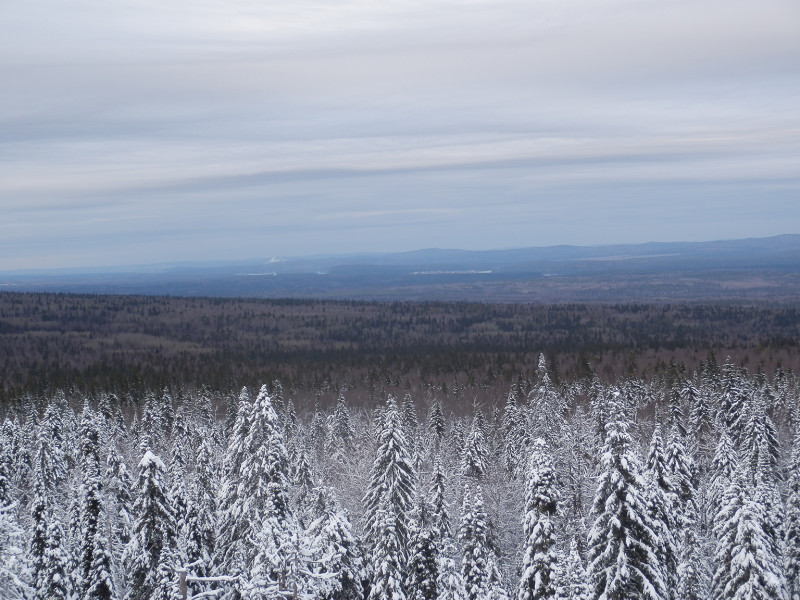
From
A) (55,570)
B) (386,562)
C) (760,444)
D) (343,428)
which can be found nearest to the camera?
(55,570)

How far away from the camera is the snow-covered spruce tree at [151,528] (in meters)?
25.2

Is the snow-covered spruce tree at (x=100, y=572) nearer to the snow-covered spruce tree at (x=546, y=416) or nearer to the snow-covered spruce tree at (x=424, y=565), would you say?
the snow-covered spruce tree at (x=424, y=565)

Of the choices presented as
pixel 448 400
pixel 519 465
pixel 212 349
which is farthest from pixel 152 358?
pixel 519 465

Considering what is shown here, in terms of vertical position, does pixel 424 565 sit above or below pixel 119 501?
below

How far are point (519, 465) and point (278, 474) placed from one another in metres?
31.0

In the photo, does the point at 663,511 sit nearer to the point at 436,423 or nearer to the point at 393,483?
the point at 393,483

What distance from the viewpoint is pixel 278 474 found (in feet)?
80.5

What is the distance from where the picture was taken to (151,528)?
25766mm

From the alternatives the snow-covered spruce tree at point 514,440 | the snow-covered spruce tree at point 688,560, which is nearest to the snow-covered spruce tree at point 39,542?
the snow-covered spruce tree at point 688,560

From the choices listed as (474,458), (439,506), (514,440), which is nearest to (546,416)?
(474,458)

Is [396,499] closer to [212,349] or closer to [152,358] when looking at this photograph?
[152,358]

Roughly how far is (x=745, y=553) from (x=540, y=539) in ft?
32.7

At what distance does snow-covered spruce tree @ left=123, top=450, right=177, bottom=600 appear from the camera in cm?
2525

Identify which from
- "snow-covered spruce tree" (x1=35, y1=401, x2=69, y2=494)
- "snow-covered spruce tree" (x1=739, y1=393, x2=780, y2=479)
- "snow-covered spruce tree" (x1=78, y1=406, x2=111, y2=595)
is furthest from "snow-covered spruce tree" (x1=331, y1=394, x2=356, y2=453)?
Result: "snow-covered spruce tree" (x1=78, y1=406, x2=111, y2=595)
